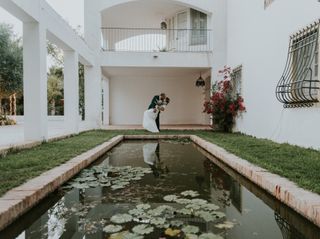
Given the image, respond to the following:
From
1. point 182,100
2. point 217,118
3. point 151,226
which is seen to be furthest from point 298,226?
point 182,100

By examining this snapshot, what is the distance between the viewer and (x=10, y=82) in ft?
49.6

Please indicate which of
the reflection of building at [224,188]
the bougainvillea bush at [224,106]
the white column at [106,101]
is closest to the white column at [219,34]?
the bougainvillea bush at [224,106]

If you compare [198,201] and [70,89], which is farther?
[70,89]

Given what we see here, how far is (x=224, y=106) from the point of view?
413 inches

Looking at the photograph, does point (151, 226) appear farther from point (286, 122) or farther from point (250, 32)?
point (250, 32)

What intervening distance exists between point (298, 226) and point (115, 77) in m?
14.8

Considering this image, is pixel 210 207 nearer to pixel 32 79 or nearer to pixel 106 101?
pixel 32 79

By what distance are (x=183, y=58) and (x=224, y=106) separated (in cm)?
291

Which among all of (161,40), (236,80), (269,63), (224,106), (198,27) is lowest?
(224,106)

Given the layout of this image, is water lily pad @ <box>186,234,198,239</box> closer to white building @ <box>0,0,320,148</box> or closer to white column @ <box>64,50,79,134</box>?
white building @ <box>0,0,320,148</box>

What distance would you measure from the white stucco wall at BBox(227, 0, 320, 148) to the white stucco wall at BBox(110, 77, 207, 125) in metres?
5.93

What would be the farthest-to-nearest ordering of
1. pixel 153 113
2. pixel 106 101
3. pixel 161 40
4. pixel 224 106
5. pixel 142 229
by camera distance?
pixel 106 101
pixel 161 40
pixel 153 113
pixel 224 106
pixel 142 229

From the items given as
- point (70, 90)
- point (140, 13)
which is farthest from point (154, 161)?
point (140, 13)

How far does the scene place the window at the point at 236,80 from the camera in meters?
10.4
